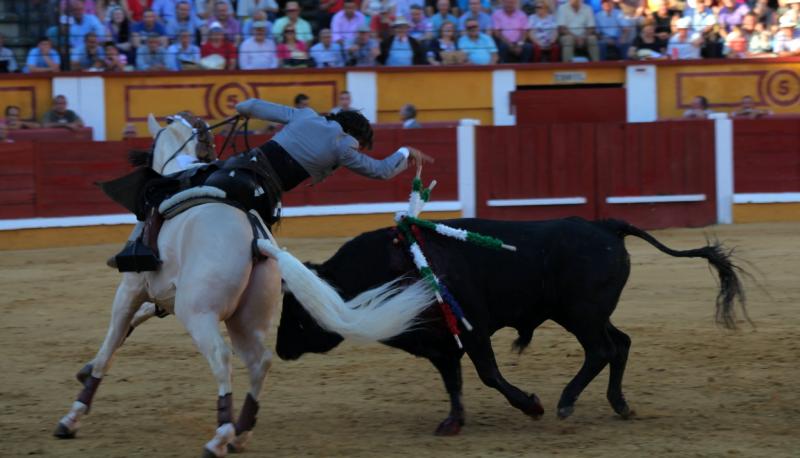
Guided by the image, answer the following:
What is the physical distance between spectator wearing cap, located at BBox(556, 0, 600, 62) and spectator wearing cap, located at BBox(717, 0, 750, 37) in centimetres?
154

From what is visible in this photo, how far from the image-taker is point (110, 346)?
17.9 ft

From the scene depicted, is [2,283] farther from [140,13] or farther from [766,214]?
[766,214]

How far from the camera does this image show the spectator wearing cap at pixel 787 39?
14531mm

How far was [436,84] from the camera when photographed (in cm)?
1409

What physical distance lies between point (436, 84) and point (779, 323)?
689 centimetres

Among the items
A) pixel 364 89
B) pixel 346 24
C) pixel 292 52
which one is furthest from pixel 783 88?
pixel 292 52

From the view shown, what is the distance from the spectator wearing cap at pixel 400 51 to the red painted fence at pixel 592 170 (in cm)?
146

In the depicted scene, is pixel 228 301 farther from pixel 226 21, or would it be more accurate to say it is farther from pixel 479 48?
pixel 479 48

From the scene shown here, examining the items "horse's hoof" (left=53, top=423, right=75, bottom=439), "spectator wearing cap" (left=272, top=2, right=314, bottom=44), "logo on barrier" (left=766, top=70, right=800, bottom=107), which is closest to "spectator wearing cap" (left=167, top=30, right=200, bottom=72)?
"spectator wearing cap" (left=272, top=2, right=314, bottom=44)

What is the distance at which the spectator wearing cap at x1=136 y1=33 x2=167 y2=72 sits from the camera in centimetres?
1355

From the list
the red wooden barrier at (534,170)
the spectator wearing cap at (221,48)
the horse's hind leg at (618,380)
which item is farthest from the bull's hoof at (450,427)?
the spectator wearing cap at (221,48)

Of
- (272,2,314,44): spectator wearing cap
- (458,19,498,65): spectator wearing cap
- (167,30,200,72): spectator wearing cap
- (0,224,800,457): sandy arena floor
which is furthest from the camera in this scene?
(458,19,498,65): spectator wearing cap

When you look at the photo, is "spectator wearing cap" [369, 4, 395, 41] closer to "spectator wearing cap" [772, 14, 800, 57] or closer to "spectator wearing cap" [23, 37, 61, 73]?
→ "spectator wearing cap" [23, 37, 61, 73]

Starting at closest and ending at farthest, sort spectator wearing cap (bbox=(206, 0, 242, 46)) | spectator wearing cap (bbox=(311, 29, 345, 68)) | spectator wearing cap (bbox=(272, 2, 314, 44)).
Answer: spectator wearing cap (bbox=(206, 0, 242, 46))
spectator wearing cap (bbox=(272, 2, 314, 44))
spectator wearing cap (bbox=(311, 29, 345, 68))
